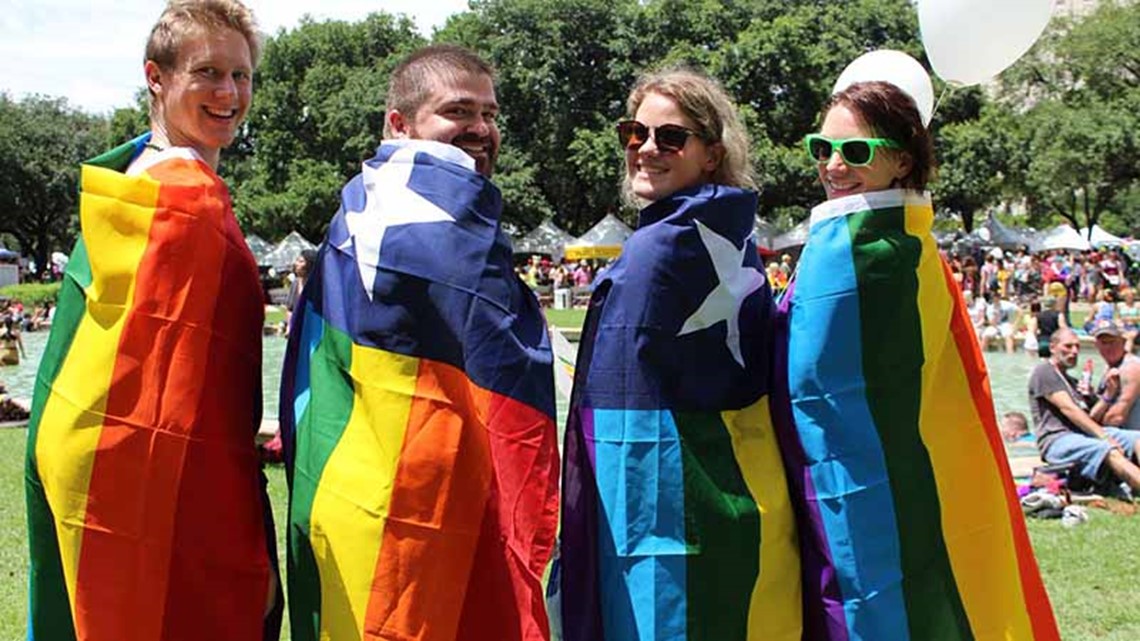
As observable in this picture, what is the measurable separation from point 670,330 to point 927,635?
1.08m

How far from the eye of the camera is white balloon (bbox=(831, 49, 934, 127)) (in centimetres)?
333

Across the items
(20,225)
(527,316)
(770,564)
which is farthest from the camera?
(20,225)

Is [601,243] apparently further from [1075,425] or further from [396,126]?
[396,126]

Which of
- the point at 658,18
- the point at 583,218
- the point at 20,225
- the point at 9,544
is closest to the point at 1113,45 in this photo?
the point at 658,18

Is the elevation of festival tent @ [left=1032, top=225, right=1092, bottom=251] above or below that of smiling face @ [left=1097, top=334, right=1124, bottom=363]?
above

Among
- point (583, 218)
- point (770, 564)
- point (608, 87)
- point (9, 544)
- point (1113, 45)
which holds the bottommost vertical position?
point (9, 544)

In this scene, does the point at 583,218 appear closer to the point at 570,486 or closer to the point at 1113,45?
the point at 1113,45

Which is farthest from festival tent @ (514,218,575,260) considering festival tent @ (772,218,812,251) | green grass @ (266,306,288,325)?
green grass @ (266,306,288,325)

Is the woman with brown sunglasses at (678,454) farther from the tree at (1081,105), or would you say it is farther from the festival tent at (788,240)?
the tree at (1081,105)

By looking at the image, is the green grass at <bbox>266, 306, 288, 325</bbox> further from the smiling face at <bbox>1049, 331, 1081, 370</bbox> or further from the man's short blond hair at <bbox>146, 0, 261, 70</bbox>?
the man's short blond hair at <bbox>146, 0, 261, 70</bbox>

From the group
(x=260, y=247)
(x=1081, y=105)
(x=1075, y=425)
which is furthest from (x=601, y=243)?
(x=1075, y=425)

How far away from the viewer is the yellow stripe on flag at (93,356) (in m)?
2.60

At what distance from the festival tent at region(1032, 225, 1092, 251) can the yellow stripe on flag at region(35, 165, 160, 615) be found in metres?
47.5

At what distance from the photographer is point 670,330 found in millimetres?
2895
